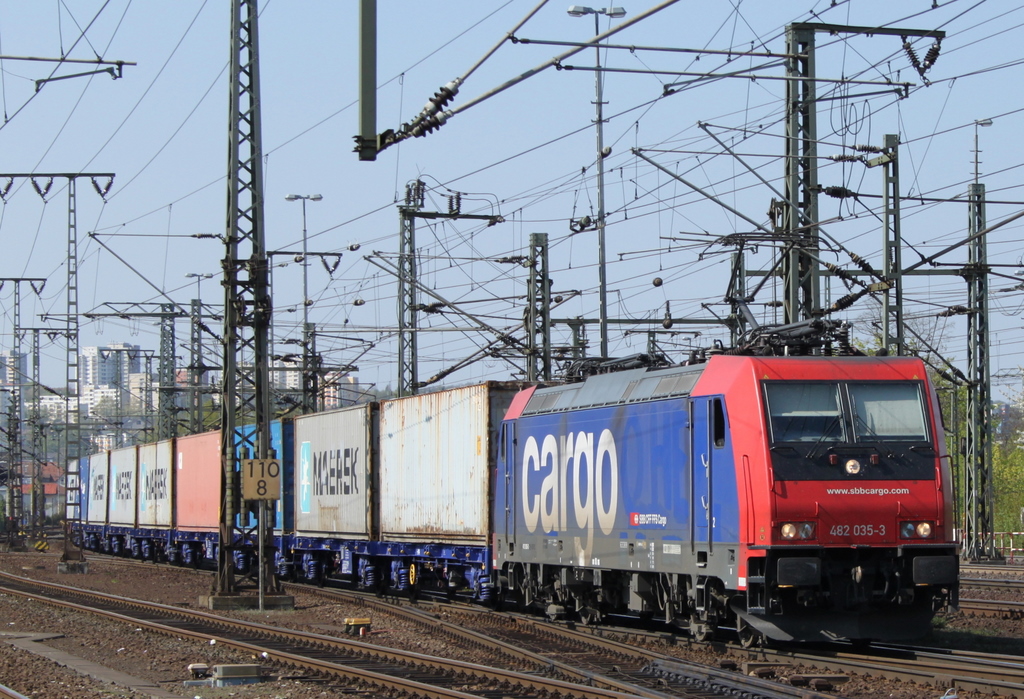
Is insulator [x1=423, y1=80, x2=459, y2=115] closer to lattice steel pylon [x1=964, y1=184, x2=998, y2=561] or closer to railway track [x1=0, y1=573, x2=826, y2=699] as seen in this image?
railway track [x1=0, y1=573, x2=826, y2=699]

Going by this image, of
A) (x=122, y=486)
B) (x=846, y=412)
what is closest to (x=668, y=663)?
(x=846, y=412)

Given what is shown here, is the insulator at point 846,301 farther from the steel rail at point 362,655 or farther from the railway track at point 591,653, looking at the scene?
the steel rail at point 362,655

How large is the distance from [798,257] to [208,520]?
2045 centimetres

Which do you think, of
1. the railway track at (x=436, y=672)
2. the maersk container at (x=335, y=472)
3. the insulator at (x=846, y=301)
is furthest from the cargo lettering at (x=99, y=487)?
the insulator at (x=846, y=301)

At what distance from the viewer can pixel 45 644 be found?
18.4 m

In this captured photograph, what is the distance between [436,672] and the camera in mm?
14508

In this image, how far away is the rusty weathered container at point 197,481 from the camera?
36125 millimetres

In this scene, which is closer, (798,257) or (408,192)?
(798,257)

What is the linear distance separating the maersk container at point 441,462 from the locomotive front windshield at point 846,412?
797 cm

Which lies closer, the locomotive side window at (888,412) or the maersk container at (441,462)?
the locomotive side window at (888,412)

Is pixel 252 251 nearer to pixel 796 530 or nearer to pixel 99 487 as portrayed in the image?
pixel 796 530

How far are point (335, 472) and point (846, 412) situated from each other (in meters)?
15.6

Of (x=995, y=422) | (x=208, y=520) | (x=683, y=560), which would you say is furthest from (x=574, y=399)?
(x=995, y=422)

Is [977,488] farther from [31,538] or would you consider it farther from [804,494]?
[31,538]
